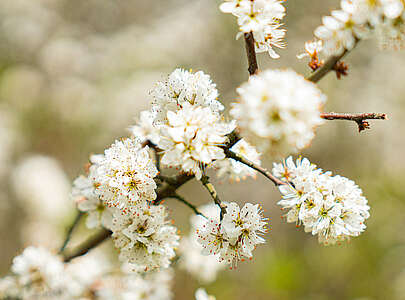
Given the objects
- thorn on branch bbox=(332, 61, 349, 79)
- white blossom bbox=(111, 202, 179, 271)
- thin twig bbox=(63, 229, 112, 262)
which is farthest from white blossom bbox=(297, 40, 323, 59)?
thin twig bbox=(63, 229, 112, 262)

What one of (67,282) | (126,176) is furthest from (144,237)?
(67,282)

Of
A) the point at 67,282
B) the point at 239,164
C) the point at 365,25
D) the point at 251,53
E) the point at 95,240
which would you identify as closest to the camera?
the point at 365,25

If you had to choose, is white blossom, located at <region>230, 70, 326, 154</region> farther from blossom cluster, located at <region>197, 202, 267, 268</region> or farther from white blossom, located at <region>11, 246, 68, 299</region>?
white blossom, located at <region>11, 246, 68, 299</region>

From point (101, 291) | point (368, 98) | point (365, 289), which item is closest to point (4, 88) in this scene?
point (101, 291)

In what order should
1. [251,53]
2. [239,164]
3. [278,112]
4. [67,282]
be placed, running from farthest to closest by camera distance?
1. [67,282]
2. [239,164]
3. [251,53]
4. [278,112]

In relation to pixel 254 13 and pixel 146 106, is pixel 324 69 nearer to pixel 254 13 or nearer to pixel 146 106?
pixel 254 13

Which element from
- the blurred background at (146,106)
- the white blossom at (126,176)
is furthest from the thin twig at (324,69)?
the blurred background at (146,106)
